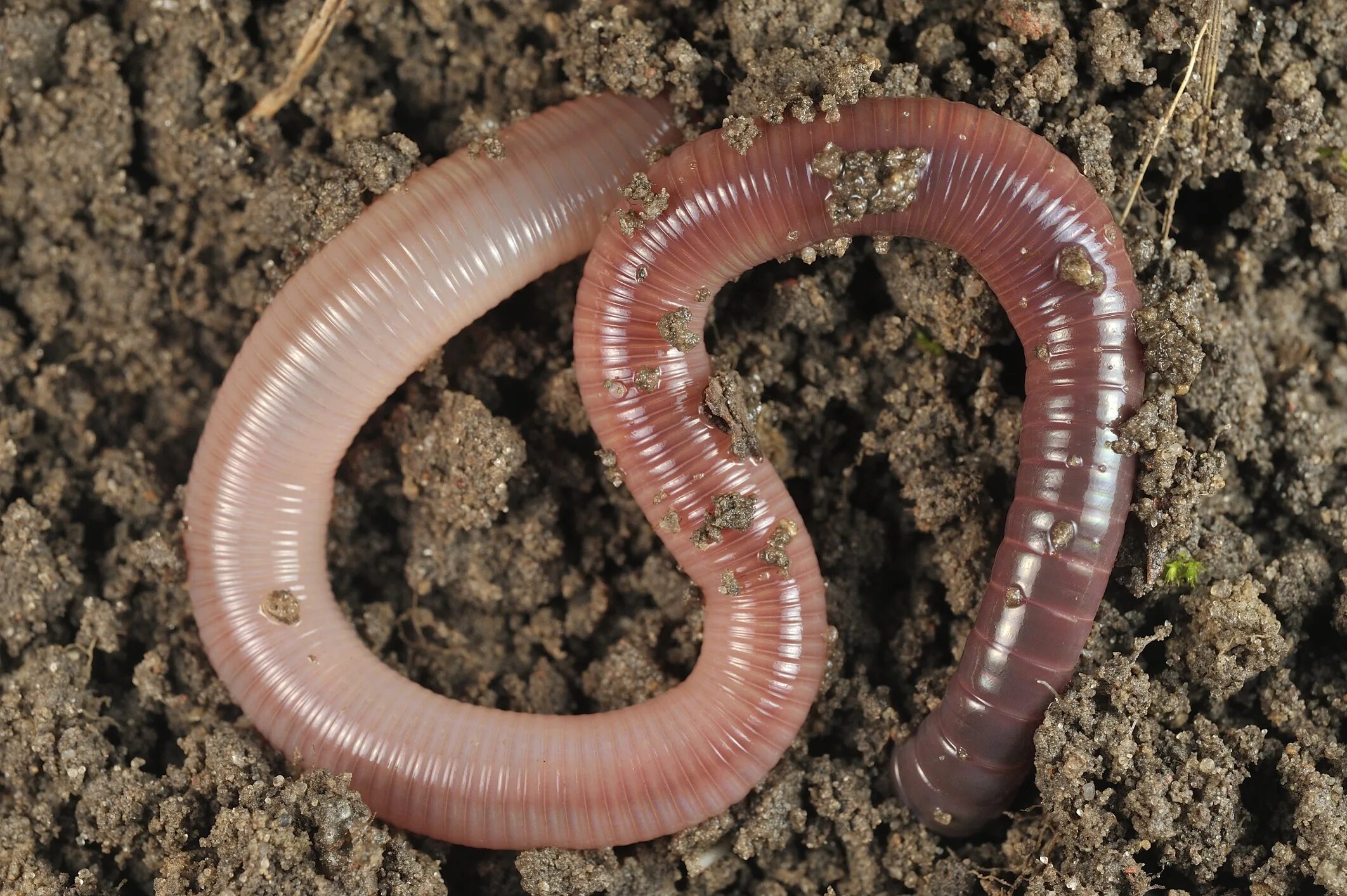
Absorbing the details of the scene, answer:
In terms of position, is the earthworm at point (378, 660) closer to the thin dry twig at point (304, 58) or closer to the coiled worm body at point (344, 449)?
Answer: the coiled worm body at point (344, 449)

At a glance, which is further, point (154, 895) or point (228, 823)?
point (154, 895)

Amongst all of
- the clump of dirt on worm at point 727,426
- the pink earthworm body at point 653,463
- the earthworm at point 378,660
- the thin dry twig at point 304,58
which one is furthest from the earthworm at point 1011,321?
the thin dry twig at point 304,58

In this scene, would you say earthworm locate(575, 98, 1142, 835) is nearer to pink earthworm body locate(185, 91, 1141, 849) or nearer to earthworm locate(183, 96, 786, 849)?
pink earthworm body locate(185, 91, 1141, 849)

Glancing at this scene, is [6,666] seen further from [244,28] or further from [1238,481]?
[1238,481]

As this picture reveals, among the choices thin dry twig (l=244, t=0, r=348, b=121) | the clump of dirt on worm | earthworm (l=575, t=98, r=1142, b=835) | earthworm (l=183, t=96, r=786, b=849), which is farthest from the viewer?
thin dry twig (l=244, t=0, r=348, b=121)

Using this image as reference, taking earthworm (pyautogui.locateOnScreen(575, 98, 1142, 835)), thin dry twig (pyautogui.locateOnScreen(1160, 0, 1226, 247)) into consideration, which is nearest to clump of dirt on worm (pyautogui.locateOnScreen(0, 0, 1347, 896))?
thin dry twig (pyautogui.locateOnScreen(1160, 0, 1226, 247))

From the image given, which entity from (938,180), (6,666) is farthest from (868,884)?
(6,666)
